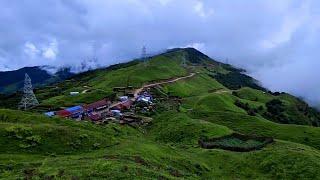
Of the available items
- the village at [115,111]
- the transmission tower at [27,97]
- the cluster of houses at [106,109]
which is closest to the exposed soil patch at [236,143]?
the village at [115,111]

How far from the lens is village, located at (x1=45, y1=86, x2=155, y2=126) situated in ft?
469

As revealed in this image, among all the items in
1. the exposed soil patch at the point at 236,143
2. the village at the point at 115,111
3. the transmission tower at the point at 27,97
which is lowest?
the exposed soil patch at the point at 236,143

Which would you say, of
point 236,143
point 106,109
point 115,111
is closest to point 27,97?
point 106,109

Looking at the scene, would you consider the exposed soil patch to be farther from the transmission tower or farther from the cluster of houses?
the transmission tower

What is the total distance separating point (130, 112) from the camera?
525ft

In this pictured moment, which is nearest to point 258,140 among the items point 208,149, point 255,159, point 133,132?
point 208,149

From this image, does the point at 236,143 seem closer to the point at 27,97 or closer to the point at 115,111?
the point at 115,111

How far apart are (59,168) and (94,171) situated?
18.7ft

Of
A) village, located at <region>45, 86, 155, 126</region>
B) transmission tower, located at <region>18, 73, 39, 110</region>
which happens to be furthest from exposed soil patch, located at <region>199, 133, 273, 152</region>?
transmission tower, located at <region>18, 73, 39, 110</region>

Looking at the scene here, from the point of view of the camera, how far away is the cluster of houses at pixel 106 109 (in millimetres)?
148887

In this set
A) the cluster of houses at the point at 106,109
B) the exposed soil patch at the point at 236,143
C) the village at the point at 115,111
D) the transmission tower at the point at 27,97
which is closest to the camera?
the exposed soil patch at the point at 236,143

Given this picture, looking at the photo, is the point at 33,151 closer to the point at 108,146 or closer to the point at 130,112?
the point at 108,146

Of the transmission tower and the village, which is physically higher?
the transmission tower

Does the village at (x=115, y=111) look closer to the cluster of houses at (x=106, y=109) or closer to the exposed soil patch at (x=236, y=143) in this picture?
the cluster of houses at (x=106, y=109)
